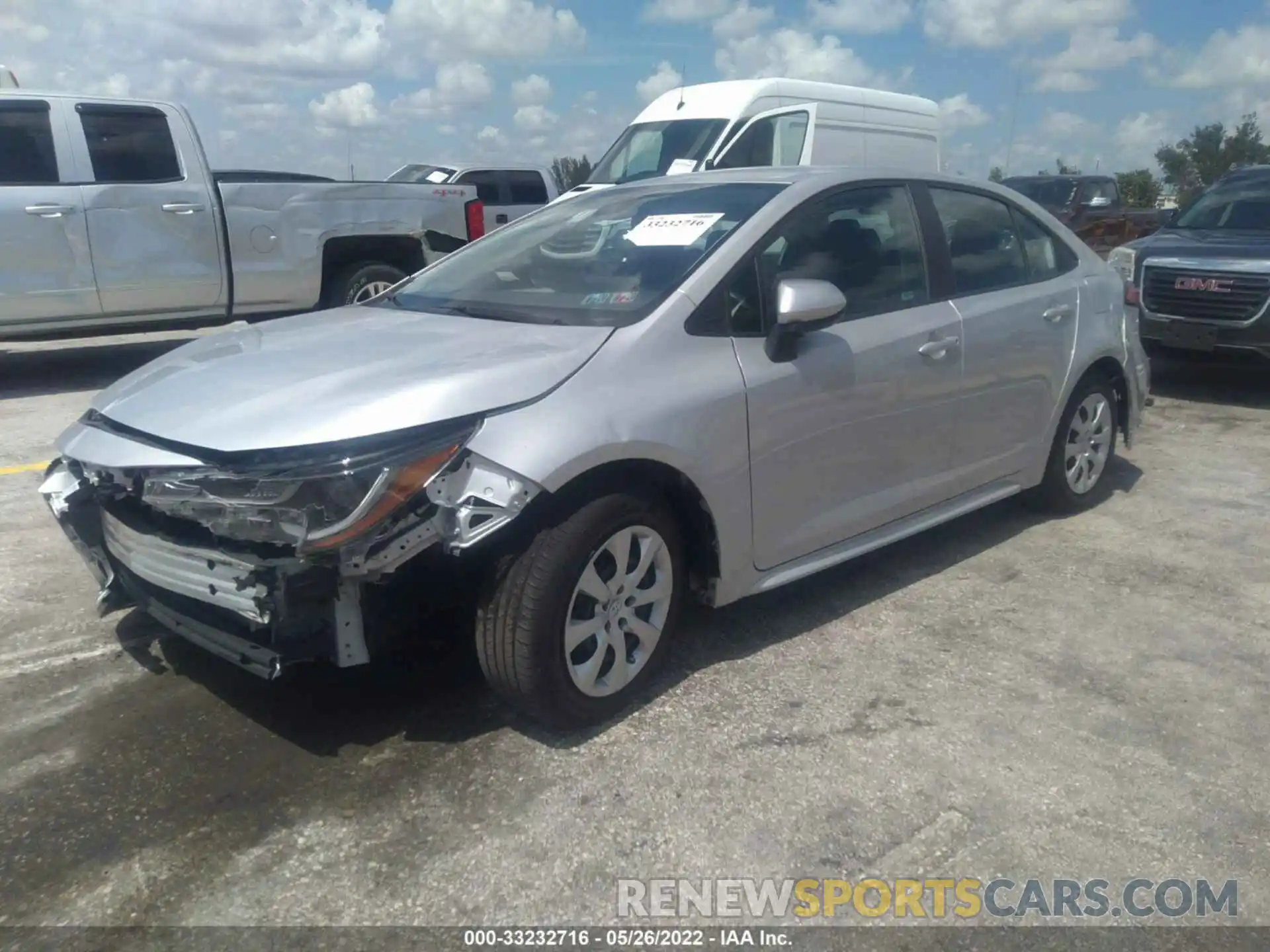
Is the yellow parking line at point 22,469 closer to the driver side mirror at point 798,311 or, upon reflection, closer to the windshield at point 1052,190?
the driver side mirror at point 798,311

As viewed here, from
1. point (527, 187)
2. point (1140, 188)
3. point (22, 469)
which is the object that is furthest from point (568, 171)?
point (1140, 188)

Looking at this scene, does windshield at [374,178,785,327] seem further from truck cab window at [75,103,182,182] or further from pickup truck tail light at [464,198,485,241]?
pickup truck tail light at [464,198,485,241]

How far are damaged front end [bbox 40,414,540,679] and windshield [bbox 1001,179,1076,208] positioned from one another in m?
14.9

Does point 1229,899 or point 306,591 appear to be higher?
point 306,591

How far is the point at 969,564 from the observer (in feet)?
15.2

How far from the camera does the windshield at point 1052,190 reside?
52.2 feet

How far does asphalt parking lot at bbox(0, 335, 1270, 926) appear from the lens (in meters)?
2.58

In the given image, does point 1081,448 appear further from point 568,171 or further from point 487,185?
point 568,171

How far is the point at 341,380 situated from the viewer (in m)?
2.99

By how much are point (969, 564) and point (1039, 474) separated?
689 mm

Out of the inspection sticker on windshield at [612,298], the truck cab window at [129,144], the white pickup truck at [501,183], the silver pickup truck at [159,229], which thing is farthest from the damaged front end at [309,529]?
the white pickup truck at [501,183]

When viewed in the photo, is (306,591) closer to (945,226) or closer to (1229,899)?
(1229,899)

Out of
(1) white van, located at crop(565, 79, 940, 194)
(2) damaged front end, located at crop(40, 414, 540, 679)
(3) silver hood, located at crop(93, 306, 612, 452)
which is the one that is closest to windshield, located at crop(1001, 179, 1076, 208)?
(1) white van, located at crop(565, 79, 940, 194)

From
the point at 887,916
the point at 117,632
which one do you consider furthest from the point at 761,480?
the point at 117,632
